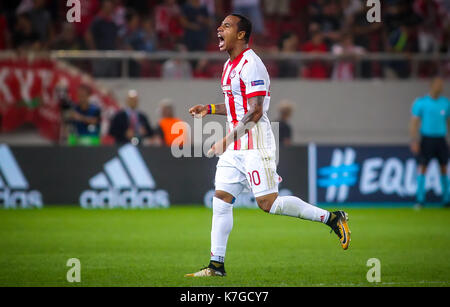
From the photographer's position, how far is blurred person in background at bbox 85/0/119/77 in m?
18.5

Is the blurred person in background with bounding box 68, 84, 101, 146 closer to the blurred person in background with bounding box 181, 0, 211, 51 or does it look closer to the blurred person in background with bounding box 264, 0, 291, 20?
the blurred person in background with bounding box 181, 0, 211, 51

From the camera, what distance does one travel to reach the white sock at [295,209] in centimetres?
799

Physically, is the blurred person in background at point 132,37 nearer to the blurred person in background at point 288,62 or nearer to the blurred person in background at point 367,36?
the blurred person in background at point 288,62

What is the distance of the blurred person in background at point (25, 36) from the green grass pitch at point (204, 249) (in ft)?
14.4

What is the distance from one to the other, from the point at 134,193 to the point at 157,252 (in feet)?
22.6

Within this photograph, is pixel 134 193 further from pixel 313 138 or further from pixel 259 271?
pixel 259 271

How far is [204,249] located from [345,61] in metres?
10.1

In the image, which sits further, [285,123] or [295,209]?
[285,123]

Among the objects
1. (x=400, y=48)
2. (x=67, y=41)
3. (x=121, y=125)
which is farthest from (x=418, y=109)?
(x=67, y=41)

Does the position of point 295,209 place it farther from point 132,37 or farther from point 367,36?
point 367,36

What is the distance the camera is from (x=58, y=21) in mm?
19391

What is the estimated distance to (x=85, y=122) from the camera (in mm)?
17281

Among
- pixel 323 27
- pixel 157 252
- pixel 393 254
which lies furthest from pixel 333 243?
pixel 323 27

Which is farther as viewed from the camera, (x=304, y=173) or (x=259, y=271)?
(x=304, y=173)
